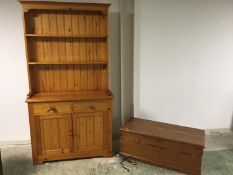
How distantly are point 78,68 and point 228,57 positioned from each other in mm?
2210

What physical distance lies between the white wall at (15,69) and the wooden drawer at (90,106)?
23.2 inches

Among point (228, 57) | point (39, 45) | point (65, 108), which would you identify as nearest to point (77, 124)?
point (65, 108)

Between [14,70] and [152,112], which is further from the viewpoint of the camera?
[152,112]

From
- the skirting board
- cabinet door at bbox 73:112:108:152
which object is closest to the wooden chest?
cabinet door at bbox 73:112:108:152

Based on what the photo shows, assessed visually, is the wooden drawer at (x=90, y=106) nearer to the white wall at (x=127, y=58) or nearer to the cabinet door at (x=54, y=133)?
the cabinet door at (x=54, y=133)

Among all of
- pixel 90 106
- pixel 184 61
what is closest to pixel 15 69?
pixel 90 106

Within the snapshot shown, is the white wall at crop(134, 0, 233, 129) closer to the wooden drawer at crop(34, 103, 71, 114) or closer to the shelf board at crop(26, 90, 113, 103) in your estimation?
the shelf board at crop(26, 90, 113, 103)

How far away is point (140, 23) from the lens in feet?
9.73

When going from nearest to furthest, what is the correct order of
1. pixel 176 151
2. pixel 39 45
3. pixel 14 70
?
pixel 176 151
pixel 39 45
pixel 14 70

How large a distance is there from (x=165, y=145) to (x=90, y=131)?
898 millimetres

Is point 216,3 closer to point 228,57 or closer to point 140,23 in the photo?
point 228,57

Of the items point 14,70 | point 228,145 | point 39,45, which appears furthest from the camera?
point 228,145

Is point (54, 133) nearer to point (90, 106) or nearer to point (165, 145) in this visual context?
point (90, 106)

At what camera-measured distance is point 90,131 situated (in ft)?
8.80
